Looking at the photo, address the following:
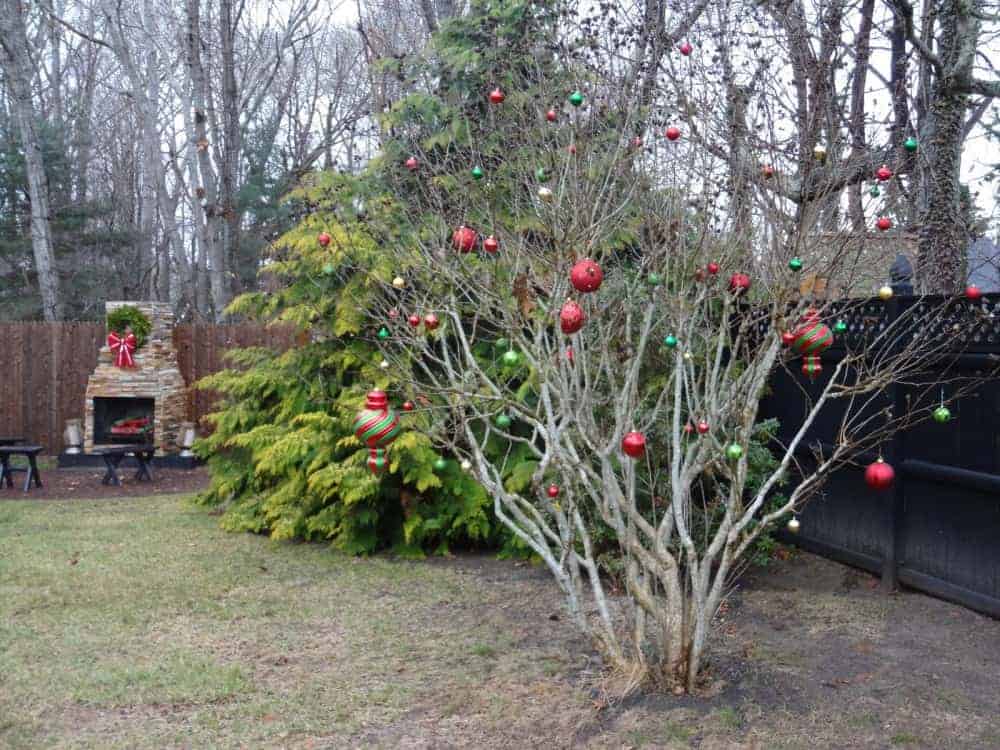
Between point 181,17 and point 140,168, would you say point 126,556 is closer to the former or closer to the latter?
point 181,17

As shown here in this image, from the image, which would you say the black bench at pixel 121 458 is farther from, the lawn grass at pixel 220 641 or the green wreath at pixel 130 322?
the lawn grass at pixel 220 641

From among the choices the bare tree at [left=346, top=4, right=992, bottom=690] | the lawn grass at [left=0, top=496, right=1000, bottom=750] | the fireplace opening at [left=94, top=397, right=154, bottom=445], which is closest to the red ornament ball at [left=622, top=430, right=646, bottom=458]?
the bare tree at [left=346, top=4, right=992, bottom=690]

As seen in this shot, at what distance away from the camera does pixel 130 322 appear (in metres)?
13.5

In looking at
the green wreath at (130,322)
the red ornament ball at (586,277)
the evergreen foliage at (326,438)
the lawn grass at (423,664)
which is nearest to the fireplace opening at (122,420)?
the green wreath at (130,322)

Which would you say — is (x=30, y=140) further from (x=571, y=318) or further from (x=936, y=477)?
(x=936, y=477)

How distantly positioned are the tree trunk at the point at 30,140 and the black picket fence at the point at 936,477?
576 inches

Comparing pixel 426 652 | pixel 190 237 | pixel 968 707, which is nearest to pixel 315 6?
pixel 190 237

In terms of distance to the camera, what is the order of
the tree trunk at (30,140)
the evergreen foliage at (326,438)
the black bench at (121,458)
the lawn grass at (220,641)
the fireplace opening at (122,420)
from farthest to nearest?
the tree trunk at (30,140), the fireplace opening at (122,420), the black bench at (121,458), the evergreen foliage at (326,438), the lawn grass at (220,641)

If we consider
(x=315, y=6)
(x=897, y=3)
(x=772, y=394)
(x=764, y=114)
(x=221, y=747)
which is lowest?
(x=221, y=747)

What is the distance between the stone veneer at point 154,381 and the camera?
13445 mm

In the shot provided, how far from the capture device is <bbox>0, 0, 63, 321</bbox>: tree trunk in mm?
15852

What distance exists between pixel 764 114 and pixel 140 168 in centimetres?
2626

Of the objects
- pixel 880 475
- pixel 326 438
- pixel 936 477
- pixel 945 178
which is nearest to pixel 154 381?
pixel 326 438

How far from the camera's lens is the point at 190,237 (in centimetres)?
2980
